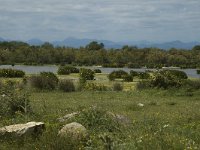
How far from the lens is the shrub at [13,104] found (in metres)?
16.9

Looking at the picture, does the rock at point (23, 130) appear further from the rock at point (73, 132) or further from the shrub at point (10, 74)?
the shrub at point (10, 74)

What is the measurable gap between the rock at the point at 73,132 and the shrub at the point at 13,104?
510cm

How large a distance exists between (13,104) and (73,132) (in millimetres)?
6470

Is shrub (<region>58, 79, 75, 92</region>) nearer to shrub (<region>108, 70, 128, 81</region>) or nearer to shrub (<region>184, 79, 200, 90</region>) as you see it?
shrub (<region>184, 79, 200, 90</region>)

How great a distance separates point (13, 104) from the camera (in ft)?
57.1

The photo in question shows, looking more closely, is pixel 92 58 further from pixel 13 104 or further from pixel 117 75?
pixel 13 104

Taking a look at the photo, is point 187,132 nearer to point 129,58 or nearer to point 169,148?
point 169,148

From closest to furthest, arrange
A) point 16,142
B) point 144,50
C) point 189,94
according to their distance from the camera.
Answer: point 16,142, point 189,94, point 144,50

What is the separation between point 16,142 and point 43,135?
35.3 inches

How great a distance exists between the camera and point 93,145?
33.7 ft

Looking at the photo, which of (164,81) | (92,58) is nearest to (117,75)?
(164,81)

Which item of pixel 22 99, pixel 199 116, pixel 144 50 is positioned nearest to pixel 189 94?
pixel 199 116

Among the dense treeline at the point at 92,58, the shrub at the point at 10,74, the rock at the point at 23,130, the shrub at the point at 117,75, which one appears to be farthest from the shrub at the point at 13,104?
the dense treeline at the point at 92,58

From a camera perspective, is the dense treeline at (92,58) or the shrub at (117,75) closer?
the shrub at (117,75)
